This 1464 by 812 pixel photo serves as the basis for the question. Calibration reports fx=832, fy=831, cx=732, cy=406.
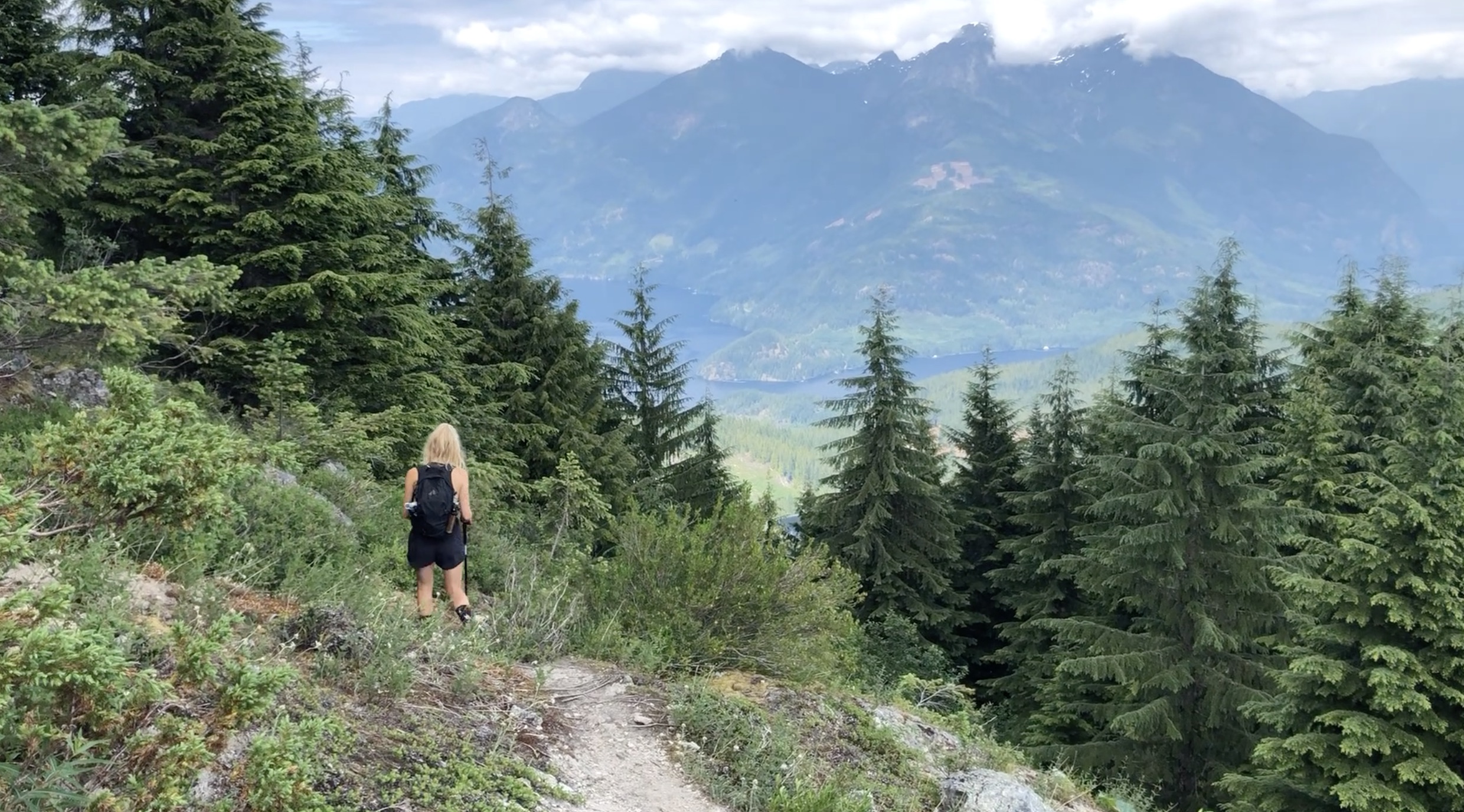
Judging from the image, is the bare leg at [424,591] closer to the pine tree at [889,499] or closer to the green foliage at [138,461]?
the green foliage at [138,461]

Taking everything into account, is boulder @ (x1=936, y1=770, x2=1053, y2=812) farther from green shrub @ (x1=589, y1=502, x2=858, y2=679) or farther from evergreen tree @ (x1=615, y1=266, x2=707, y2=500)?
evergreen tree @ (x1=615, y1=266, x2=707, y2=500)

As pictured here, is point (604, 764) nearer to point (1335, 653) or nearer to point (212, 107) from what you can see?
point (1335, 653)

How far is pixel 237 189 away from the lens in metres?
12.2

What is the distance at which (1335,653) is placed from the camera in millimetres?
10836

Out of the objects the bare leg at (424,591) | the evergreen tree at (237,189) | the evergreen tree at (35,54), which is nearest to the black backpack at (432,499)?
the bare leg at (424,591)

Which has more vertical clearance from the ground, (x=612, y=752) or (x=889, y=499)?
(x=612, y=752)

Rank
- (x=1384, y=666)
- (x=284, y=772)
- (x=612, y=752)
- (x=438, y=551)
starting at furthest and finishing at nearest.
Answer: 1. (x=1384, y=666)
2. (x=438, y=551)
3. (x=612, y=752)
4. (x=284, y=772)

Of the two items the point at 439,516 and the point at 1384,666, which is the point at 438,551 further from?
the point at 1384,666

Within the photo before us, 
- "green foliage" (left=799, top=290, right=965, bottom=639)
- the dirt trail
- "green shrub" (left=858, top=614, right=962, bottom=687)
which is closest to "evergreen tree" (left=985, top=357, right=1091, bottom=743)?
"green foliage" (left=799, top=290, right=965, bottom=639)

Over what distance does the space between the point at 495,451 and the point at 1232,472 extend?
1366 centimetres

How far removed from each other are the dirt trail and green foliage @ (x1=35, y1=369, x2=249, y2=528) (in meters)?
2.44

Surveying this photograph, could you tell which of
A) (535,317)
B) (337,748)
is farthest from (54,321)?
(535,317)

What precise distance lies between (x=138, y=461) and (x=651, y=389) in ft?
73.1

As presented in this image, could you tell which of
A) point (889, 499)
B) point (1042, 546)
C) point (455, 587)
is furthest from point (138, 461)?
point (1042, 546)
